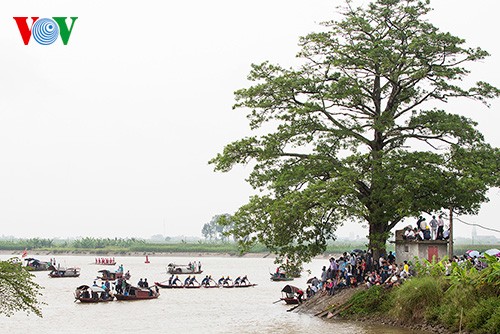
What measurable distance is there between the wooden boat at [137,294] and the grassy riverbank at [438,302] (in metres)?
18.4

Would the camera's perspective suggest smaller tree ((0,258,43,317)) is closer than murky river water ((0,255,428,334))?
Yes

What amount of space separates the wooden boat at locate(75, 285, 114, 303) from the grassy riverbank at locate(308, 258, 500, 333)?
61.9ft

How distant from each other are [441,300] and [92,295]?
25.4 m

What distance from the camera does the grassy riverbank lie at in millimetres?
21188

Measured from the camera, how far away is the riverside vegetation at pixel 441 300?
2117cm

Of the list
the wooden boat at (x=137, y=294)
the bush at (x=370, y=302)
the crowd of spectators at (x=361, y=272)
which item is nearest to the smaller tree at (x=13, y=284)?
the bush at (x=370, y=302)

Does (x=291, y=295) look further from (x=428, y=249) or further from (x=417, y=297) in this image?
(x=417, y=297)

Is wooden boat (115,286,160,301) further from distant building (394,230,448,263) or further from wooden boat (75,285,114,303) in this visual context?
distant building (394,230,448,263)

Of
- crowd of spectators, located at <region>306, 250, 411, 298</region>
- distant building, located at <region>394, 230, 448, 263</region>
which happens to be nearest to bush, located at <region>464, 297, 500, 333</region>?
crowd of spectators, located at <region>306, 250, 411, 298</region>

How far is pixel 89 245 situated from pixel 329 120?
117412 millimetres

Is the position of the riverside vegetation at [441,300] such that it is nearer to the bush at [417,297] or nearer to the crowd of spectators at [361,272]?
the bush at [417,297]

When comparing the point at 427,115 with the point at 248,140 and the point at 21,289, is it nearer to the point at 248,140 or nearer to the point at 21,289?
the point at 248,140

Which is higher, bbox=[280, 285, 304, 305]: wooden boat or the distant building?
the distant building

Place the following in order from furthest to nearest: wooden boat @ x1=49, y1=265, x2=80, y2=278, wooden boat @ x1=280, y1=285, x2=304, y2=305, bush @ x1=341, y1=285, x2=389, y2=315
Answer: wooden boat @ x1=49, y1=265, x2=80, y2=278 → wooden boat @ x1=280, y1=285, x2=304, y2=305 → bush @ x1=341, y1=285, x2=389, y2=315
